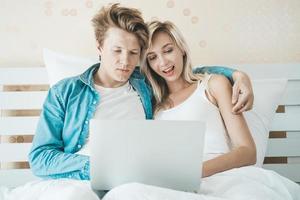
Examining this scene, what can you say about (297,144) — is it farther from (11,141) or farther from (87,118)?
(11,141)

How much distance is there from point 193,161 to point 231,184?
17 cm

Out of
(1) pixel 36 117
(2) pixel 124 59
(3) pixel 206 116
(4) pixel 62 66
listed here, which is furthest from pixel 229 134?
(1) pixel 36 117

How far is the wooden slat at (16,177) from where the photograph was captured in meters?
1.80

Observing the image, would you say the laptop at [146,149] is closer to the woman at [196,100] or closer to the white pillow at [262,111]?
the woman at [196,100]

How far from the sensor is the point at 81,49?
77.8 inches

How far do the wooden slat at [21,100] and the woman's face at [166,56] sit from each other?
1.87ft

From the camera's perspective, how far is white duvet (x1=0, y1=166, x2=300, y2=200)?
3.06 ft

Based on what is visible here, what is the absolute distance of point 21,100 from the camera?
1857mm

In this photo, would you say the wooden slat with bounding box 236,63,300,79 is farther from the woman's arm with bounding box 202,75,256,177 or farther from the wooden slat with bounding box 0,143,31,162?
the wooden slat with bounding box 0,143,31,162

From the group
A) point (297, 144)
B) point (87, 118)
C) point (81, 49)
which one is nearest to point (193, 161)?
point (87, 118)

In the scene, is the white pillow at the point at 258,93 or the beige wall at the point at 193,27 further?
the beige wall at the point at 193,27

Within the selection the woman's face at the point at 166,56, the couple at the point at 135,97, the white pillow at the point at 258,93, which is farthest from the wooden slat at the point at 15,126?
the woman's face at the point at 166,56

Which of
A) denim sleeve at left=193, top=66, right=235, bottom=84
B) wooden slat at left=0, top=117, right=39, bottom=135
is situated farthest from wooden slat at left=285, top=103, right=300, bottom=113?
wooden slat at left=0, top=117, right=39, bottom=135

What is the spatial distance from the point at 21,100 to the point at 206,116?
2.82 feet
